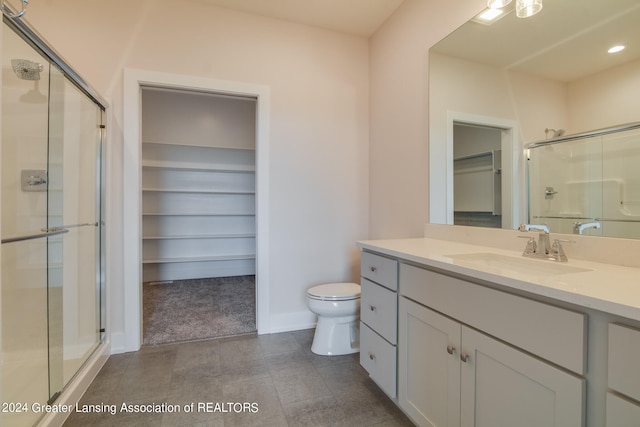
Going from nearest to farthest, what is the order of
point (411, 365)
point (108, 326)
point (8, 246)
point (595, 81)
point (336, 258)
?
1. point (595, 81)
2. point (411, 365)
3. point (8, 246)
4. point (108, 326)
5. point (336, 258)

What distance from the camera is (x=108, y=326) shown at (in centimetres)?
204

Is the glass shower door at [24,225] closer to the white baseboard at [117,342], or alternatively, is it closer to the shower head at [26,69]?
the shower head at [26,69]

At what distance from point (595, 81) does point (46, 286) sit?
2882 millimetres

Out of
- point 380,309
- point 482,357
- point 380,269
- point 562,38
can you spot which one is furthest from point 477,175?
point 482,357

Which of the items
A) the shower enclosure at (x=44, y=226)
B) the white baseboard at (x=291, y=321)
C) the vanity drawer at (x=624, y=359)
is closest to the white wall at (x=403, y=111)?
the white baseboard at (x=291, y=321)

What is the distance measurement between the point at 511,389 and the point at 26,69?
8.40 feet

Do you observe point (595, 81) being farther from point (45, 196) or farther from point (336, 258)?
point (45, 196)

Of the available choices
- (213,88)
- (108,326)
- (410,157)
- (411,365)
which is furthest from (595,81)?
(108,326)

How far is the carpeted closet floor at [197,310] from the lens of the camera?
93.1 inches

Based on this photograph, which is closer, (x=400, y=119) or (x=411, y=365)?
(x=411, y=365)

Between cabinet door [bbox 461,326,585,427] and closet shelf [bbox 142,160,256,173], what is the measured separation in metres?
3.57

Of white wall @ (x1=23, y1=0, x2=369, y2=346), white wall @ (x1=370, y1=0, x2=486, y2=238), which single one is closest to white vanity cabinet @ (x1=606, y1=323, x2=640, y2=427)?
white wall @ (x1=370, y1=0, x2=486, y2=238)

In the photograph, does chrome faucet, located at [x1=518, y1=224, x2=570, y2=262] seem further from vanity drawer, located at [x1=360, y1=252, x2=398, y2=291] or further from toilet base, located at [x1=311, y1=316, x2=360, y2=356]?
toilet base, located at [x1=311, y1=316, x2=360, y2=356]

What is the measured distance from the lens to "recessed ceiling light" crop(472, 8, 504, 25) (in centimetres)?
154
